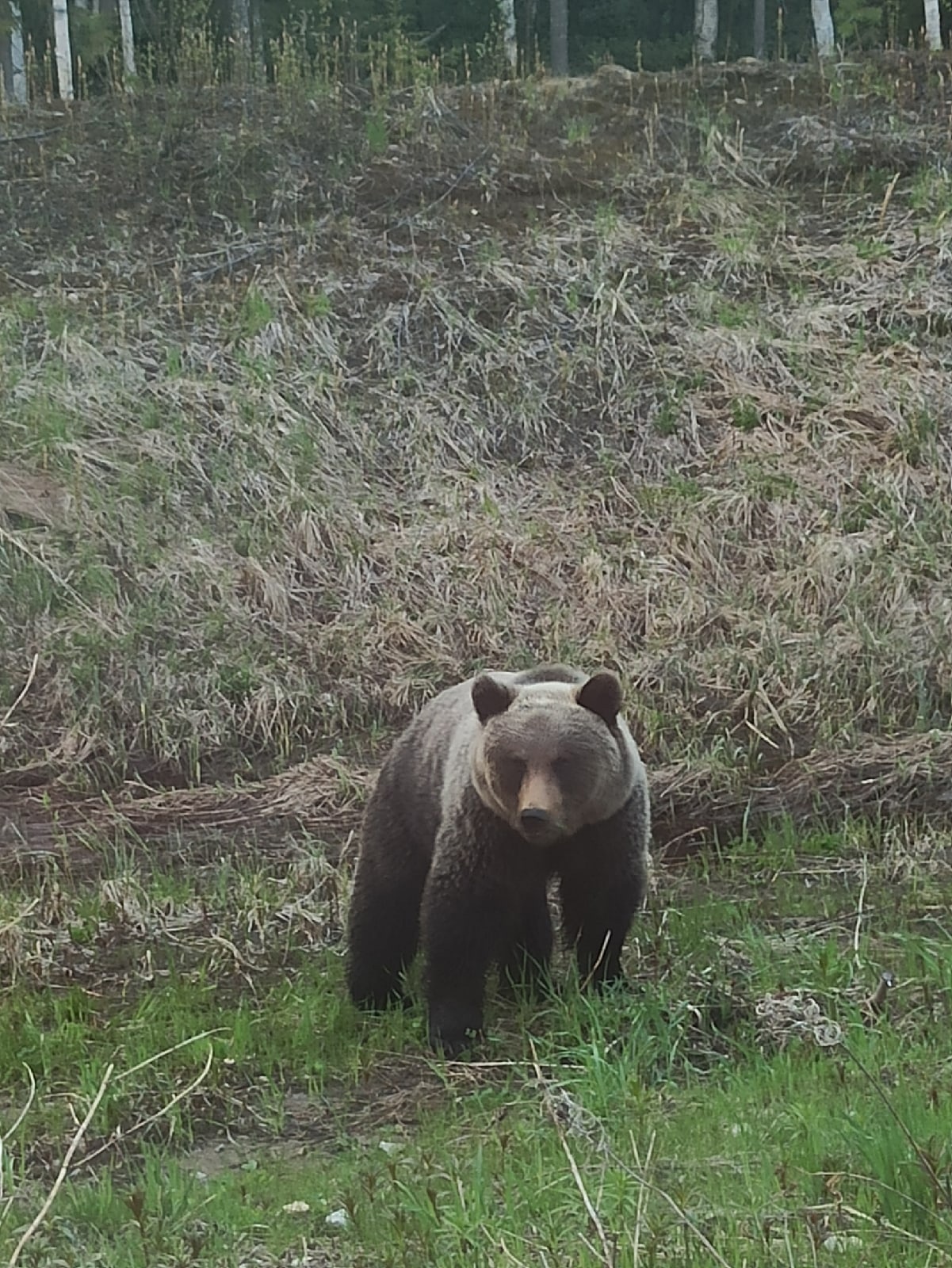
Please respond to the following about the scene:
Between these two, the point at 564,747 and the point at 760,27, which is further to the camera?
the point at 760,27

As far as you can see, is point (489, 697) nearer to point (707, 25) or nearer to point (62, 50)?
point (62, 50)

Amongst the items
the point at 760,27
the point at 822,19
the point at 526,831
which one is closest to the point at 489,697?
the point at 526,831

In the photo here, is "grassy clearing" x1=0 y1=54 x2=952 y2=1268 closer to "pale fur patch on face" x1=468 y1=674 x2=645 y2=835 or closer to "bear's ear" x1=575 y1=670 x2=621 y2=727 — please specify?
"pale fur patch on face" x1=468 y1=674 x2=645 y2=835

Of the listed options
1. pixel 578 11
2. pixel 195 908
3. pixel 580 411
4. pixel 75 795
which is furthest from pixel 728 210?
pixel 578 11

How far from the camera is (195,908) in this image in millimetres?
6316

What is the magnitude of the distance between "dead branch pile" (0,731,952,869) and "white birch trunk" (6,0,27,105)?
11.4 metres

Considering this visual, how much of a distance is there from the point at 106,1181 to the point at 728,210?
1094 cm

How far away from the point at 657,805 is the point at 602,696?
9.20 ft

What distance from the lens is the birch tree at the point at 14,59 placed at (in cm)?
1763

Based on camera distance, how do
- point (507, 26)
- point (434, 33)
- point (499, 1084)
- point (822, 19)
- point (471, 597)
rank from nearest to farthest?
point (499, 1084) < point (471, 597) < point (434, 33) < point (507, 26) < point (822, 19)

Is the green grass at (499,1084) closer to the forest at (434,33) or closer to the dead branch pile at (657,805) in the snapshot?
Answer: the dead branch pile at (657,805)

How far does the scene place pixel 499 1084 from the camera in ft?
15.4

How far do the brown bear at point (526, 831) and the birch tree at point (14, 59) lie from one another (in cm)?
1350

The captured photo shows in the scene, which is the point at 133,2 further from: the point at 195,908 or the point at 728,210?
the point at 195,908
